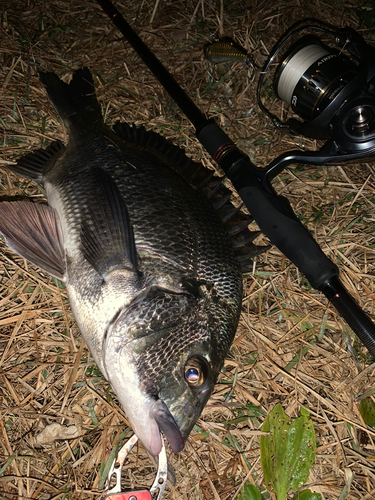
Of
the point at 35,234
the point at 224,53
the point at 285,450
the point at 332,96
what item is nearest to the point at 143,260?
the point at 35,234

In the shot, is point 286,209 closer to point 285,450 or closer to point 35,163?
point 285,450

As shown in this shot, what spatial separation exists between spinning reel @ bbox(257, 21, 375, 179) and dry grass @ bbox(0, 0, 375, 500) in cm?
53

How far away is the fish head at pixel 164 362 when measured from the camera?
6.02 ft

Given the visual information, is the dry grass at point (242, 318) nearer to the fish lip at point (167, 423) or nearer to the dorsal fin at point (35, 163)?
the dorsal fin at point (35, 163)

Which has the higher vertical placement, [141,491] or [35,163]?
[35,163]

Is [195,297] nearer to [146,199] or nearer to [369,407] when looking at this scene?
[146,199]

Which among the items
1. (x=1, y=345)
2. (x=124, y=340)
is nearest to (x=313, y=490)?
(x=124, y=340)

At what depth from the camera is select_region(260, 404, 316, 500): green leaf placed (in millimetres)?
2311

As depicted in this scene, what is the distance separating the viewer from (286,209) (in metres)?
2.58

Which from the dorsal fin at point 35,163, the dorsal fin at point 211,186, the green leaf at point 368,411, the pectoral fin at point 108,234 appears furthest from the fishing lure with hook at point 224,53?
the green leaf at point 368,411

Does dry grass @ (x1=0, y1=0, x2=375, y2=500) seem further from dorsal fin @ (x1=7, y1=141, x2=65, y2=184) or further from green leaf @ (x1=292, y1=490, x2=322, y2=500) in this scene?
dorsal fin @ (x1=7, y1=141, x2=65, y2=184)

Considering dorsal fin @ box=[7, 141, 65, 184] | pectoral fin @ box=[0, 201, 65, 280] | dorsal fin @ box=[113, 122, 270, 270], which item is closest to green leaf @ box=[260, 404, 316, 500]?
dorsal fin @ box=[113, 122, 270, 270]

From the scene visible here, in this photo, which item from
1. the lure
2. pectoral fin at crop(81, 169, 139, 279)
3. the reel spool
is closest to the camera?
pectoral fin at crop(81, 169, 139, 279)

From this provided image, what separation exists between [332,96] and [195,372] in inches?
77.1
